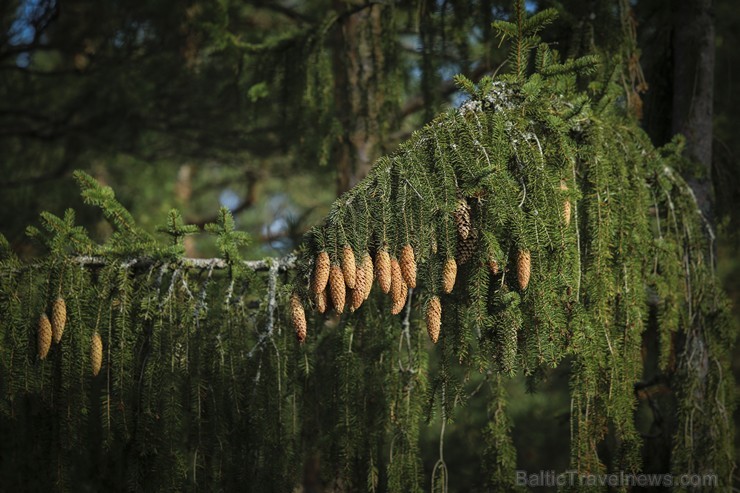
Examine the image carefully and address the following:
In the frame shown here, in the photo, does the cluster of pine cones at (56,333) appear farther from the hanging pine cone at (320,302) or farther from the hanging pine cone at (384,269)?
the hanging pine cone at (384,269)

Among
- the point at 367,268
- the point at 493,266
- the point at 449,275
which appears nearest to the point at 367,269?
the point at 367,268

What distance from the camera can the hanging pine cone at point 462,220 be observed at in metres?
2.37

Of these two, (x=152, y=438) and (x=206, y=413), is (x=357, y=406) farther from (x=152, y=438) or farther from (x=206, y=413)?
(x=152, y=438)

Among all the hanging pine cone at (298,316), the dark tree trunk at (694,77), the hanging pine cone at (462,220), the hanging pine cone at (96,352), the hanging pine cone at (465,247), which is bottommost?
the hanging pine cone at (96,352)

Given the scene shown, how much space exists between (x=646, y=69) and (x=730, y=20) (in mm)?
1459

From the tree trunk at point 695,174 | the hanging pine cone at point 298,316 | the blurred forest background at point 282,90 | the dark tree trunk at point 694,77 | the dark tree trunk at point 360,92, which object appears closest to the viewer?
the hanging pine cone at point 298,316

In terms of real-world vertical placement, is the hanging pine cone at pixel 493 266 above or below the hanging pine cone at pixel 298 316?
above

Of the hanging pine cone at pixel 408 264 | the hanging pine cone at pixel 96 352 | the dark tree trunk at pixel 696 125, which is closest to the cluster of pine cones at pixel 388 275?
the hanging pine cone at pixel 408 264

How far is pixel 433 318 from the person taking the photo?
2350mm

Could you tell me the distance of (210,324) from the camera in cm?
288

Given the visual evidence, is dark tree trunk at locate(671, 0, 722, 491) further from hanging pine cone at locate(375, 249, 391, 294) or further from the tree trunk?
hanging pine cone at locate(375, 249, 391, 294)

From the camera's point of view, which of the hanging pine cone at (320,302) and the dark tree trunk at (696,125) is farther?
the dark tree trunk at (696,125)

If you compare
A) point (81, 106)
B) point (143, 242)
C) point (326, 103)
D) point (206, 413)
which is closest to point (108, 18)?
point (81, 106)

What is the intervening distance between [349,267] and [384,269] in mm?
110
